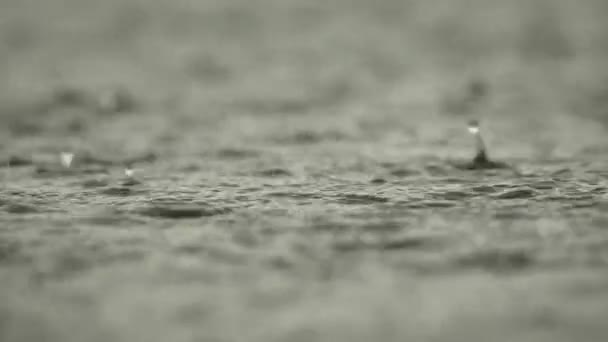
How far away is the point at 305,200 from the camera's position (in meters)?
5.19

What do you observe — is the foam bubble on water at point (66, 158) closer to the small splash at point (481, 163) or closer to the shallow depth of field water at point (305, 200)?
the shallow depth of field water at point (305, 200)

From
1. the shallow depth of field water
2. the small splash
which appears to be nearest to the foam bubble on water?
the shallow depth of field water

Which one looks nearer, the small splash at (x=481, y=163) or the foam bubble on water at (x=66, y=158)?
the small splash at (x=481, y=163)

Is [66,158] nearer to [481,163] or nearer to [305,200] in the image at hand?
[305,200]

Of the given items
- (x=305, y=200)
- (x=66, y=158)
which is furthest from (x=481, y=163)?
(x=66, y=158)

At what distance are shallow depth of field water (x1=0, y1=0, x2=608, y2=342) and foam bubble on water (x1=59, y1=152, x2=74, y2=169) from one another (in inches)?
3.1

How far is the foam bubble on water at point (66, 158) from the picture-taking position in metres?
6.36

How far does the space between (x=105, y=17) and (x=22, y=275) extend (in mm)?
13416

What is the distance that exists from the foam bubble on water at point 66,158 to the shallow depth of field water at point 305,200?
0.08 meters

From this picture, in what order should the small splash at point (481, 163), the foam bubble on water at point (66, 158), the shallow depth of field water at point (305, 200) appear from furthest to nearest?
the foam bubble on water at point (66, 158), the small splash at point (481, 163), the shallow depth of field water at point (305, 200)

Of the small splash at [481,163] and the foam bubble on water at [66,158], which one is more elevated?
the foam bubble on water at [66,158]

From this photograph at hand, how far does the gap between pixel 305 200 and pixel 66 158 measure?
2612 millimetres

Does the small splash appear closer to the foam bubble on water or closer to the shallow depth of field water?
the shallow depth of field water

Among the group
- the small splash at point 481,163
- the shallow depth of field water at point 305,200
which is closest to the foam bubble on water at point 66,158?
the shallow depth of field water at point 305,200
